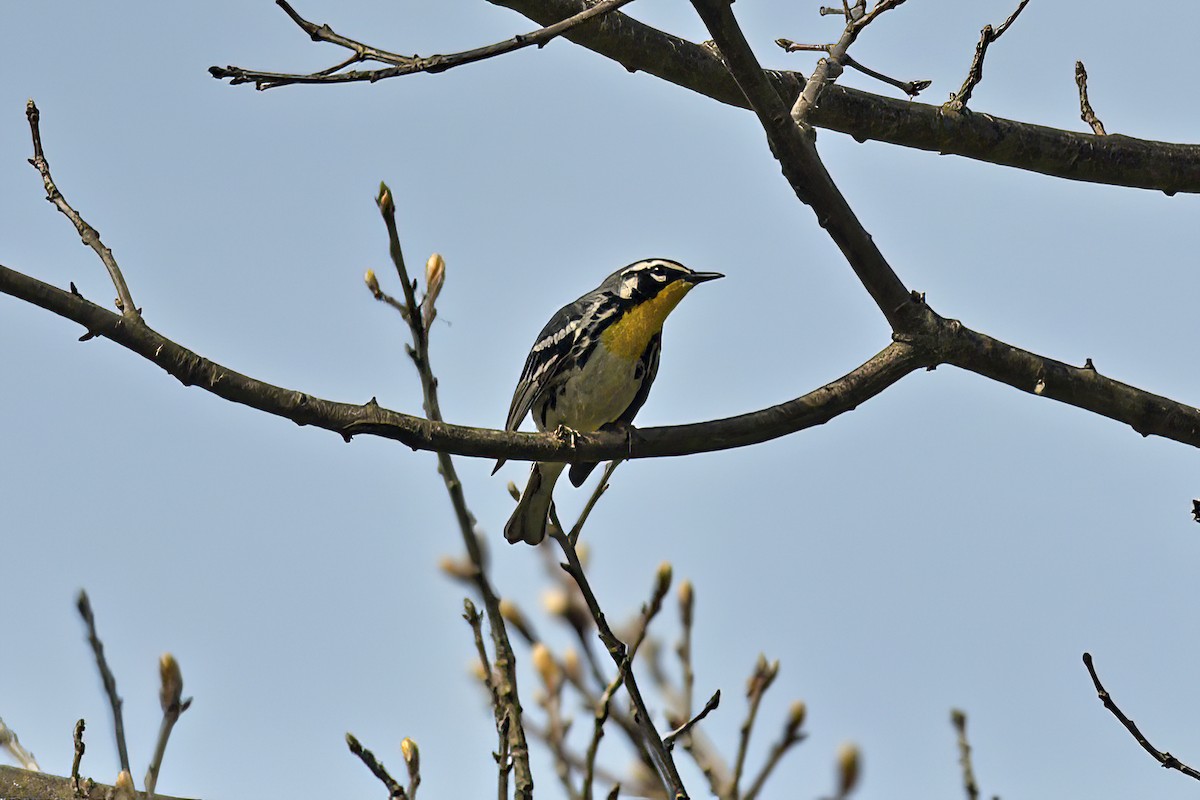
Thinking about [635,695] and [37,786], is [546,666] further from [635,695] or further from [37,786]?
Result: [37,786]

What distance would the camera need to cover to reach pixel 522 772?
473 centimetres

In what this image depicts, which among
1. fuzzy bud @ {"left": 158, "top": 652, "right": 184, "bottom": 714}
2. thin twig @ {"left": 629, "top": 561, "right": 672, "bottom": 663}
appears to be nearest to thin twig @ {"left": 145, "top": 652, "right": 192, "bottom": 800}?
fuzzy bud @ {"left": 158, "top": 652, "right": 184, "bottom": 714}

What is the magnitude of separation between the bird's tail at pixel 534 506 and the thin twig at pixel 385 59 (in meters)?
4.43

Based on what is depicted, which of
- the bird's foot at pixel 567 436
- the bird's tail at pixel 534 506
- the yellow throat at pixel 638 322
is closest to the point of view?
the bird's foot at pixel 567 436

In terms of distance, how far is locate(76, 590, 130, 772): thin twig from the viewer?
4.44 m

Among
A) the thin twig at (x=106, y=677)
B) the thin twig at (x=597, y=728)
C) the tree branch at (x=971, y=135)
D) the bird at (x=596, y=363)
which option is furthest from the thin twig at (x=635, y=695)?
the bird at (x=596, y=363)

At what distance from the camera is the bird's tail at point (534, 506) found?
8633 mm

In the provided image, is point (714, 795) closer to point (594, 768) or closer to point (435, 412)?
point (594, 768)

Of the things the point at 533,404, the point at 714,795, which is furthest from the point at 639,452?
the point at 533,404

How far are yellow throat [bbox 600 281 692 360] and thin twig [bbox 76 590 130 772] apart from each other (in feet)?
13.2

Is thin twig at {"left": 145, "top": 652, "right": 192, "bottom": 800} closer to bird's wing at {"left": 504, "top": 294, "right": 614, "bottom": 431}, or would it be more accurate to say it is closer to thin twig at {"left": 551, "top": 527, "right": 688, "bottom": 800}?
thin twig at {"left": 551, "top": 527, "right": 688, "bottom": 800}

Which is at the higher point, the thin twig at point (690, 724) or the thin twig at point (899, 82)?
the thin twig at point (899, 82)

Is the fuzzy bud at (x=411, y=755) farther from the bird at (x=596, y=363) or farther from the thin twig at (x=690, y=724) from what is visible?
the bird at (x=596, y=363)

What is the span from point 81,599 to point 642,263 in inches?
182
